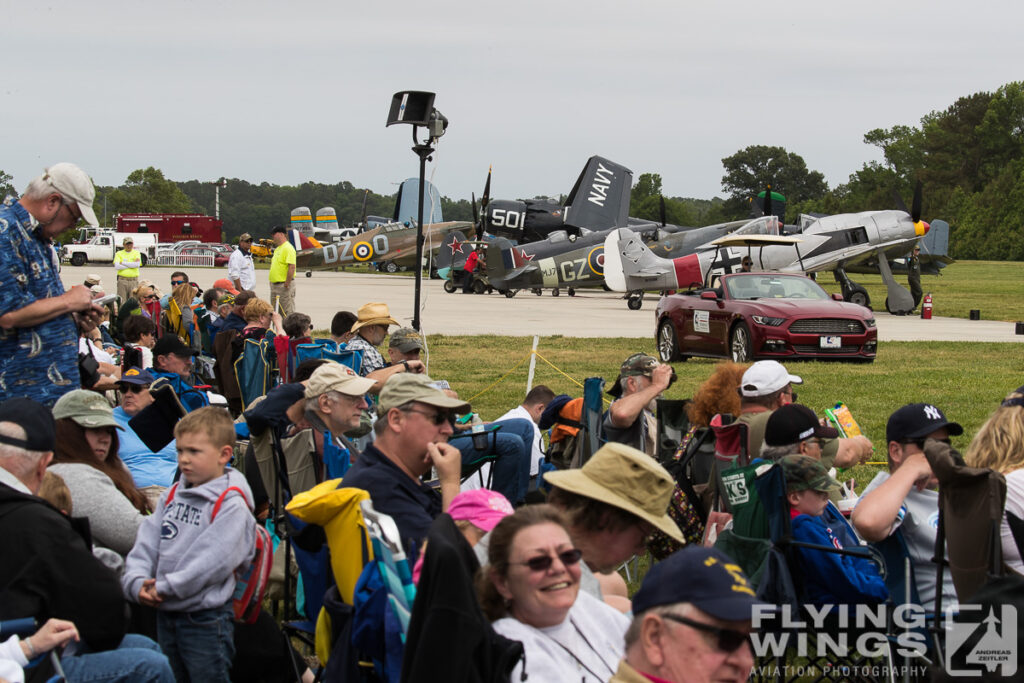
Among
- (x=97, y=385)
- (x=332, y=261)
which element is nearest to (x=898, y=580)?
(x=97, y=385)

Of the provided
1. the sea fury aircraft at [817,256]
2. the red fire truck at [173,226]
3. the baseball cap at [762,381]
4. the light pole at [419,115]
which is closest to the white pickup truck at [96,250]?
the red fire truck at [173,226]

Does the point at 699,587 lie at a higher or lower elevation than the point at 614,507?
higher

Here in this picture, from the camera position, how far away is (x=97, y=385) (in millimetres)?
7199

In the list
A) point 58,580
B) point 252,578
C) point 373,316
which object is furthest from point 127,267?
point 58,580

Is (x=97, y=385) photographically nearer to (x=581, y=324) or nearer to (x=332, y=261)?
(x=581, y=324)

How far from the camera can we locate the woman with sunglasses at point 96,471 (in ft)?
13.6

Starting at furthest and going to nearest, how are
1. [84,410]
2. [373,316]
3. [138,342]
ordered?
1. [138,342]
2. [373,316]
3. [84,410]

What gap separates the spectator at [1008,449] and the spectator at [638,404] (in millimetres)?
2127

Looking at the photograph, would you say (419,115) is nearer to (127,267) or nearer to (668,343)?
(668,343)

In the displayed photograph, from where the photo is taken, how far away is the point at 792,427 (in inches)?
183

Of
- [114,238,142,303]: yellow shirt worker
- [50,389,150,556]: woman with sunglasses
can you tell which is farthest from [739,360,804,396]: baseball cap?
[114,238,142,303]: yellow shirt worker

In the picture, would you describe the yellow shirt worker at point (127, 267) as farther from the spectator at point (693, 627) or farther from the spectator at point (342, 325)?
the spectator at point (693, 627)

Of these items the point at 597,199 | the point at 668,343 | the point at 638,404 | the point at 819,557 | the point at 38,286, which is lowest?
the point at 668,343

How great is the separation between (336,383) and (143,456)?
136 cm
